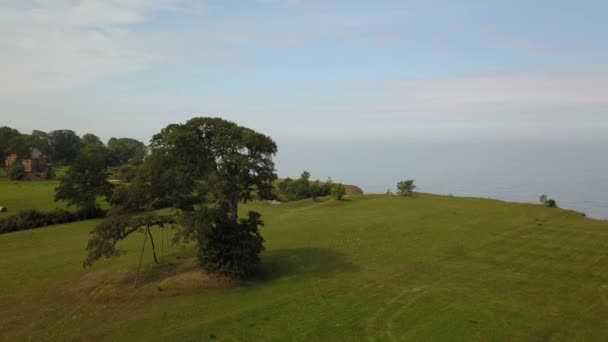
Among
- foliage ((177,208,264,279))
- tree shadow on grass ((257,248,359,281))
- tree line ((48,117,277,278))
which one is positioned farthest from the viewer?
tree shadow on grass ((257,248,359,281))

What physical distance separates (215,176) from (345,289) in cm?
1023

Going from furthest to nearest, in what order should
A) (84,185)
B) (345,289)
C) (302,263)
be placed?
1. (84,185)
2. (302,263)
3. (345,289)

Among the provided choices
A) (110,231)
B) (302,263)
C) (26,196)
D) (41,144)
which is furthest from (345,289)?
(41,144)

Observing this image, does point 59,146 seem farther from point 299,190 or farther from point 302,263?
point 302,263

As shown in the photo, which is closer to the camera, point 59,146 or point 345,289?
point 345,289

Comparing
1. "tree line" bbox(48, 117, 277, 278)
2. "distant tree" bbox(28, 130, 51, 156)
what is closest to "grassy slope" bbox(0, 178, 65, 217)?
"tree line" bbox(48, 117, 277, 278)

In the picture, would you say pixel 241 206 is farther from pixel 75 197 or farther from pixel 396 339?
pixel 396 339

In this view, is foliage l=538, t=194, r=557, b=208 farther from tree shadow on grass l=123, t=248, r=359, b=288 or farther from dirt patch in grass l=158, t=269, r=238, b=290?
dirt patch in grass l=158, t=269, r=238, b=290

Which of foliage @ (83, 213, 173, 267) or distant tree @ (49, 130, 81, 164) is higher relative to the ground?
distant tree @ (49, 130, 81, 164)

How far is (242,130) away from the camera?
26062 millimetres

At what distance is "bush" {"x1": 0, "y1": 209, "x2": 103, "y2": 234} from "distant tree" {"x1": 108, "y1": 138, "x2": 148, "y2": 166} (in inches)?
3134

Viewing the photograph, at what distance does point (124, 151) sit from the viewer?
452ft

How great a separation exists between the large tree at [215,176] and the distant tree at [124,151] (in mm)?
111134

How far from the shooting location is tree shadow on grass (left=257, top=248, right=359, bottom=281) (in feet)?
88.9
